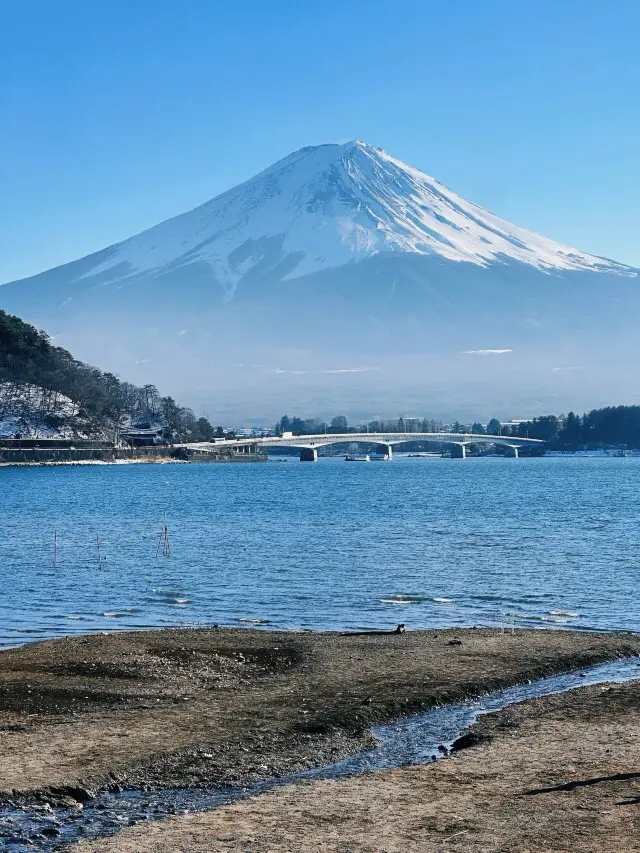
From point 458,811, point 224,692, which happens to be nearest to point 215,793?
point 458,811

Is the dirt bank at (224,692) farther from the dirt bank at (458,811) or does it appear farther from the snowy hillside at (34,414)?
the snowy hillside at (34,414)

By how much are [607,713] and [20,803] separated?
9476 mm

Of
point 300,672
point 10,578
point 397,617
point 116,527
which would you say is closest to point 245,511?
point 116,527

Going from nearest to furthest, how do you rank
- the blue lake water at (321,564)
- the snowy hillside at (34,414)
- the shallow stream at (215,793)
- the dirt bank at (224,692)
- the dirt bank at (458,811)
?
the dirt bank at (458,811) < the shallow stream at (215,793) < the dirt bank at (224,692) < the blue lake water at (321,564) < the snowy hillside at (34,414)

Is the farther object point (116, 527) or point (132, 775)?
point (116, 527)

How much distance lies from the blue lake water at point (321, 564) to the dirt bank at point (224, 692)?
4.53 metres

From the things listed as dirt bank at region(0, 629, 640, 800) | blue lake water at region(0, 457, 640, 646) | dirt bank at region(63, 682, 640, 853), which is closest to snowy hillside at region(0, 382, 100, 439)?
blue lake water at region(0, 457, 640, 646)

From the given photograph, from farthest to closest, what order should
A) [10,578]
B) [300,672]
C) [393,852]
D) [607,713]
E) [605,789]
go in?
[10,578] → [300,672] → [607,713] → [605,789] → [393,852]

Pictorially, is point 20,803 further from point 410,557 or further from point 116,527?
point 116,527

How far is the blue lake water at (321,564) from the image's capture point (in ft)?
103

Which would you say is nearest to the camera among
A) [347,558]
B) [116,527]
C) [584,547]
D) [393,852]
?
[393,852]

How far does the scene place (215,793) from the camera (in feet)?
46.0

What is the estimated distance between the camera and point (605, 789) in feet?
43.8

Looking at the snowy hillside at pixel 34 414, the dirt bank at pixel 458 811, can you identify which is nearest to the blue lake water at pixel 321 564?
the dirt bank at pixel 458 811
